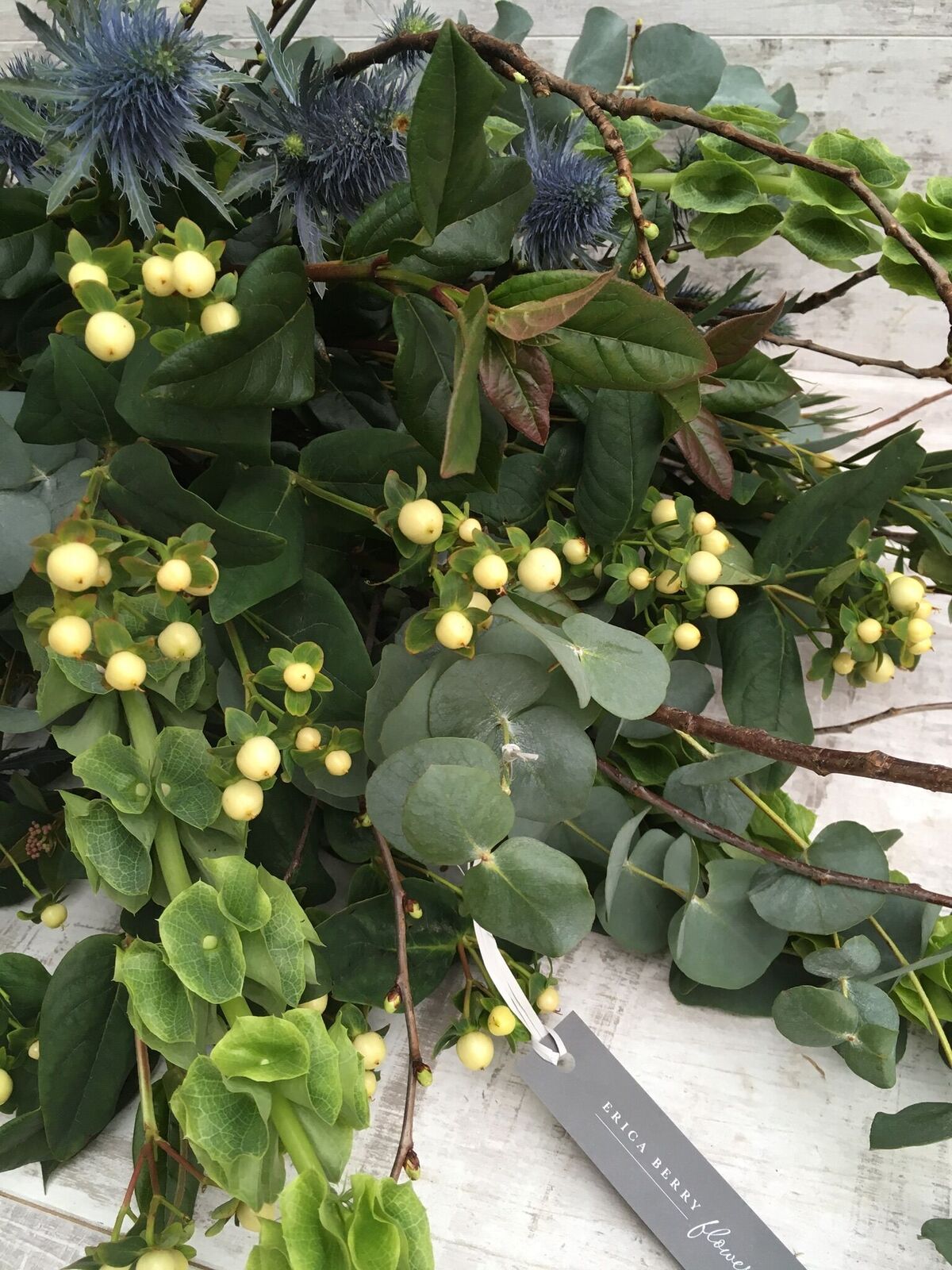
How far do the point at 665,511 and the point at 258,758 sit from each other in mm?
200

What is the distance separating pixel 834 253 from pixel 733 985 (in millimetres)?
321

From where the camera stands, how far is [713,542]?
383 millimetres

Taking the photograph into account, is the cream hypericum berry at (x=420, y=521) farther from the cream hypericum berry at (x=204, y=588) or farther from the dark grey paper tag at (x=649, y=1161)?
the dark grey paper tag at (x=649, y=1161)

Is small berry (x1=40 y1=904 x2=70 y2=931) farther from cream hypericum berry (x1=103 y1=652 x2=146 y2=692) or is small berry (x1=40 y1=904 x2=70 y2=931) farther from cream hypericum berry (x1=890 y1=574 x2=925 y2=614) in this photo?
cream hypericum berry (x1=890 y1=574 x2=925 y2=614)

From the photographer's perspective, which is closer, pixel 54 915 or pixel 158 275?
pixel 158 275

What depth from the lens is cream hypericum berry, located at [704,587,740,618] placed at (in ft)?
1.27

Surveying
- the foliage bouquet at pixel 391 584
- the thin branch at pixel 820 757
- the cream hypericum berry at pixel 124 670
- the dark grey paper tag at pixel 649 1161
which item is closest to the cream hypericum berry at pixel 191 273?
the foliage bouquet at pixel 391 584

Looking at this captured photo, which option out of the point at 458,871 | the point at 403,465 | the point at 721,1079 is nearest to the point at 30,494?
the point at 403,465

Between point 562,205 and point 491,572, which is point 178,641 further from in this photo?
point 562,205

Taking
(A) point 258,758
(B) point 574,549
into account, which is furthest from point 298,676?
(B) point 574,549

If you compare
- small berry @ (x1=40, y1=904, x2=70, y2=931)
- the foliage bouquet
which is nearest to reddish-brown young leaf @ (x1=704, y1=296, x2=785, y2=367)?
the foliage bouquet

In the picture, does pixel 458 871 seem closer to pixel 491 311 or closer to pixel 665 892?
pixel 665 892

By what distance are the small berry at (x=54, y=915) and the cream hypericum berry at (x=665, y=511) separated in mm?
322

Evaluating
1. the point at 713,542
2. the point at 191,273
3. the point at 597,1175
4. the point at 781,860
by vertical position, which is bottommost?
the point at 597,1175
